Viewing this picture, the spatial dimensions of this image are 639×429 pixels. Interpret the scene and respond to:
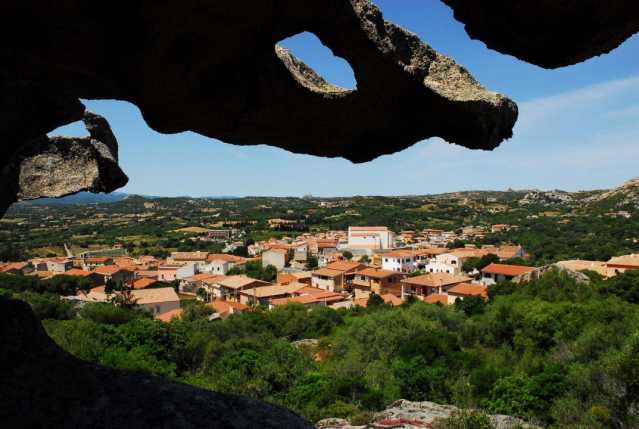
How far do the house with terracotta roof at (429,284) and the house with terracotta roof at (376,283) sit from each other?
287cm

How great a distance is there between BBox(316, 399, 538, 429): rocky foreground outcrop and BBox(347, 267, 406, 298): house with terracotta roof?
44.5 m

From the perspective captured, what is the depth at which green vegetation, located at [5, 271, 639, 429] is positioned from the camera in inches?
843

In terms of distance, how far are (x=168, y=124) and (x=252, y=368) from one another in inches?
951

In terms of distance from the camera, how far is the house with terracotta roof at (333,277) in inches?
2756

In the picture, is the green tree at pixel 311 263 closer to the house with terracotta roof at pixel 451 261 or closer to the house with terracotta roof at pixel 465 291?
the house with terracotta roof at pixel 451 261

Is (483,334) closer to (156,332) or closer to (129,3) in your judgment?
(156,332)

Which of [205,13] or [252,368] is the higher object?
[205,13]

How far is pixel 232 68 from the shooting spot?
4.91 meters

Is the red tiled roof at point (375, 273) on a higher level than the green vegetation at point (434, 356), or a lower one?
lower

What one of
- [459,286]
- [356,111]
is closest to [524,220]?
[459,286]

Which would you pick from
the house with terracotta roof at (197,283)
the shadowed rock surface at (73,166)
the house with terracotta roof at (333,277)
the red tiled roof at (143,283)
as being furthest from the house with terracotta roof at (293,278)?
the shadowed rock surface at (73,166)

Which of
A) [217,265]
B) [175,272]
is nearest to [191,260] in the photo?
[217,265]

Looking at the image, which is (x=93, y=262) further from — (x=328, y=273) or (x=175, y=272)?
(x=328, y=273)

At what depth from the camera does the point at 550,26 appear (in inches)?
152
